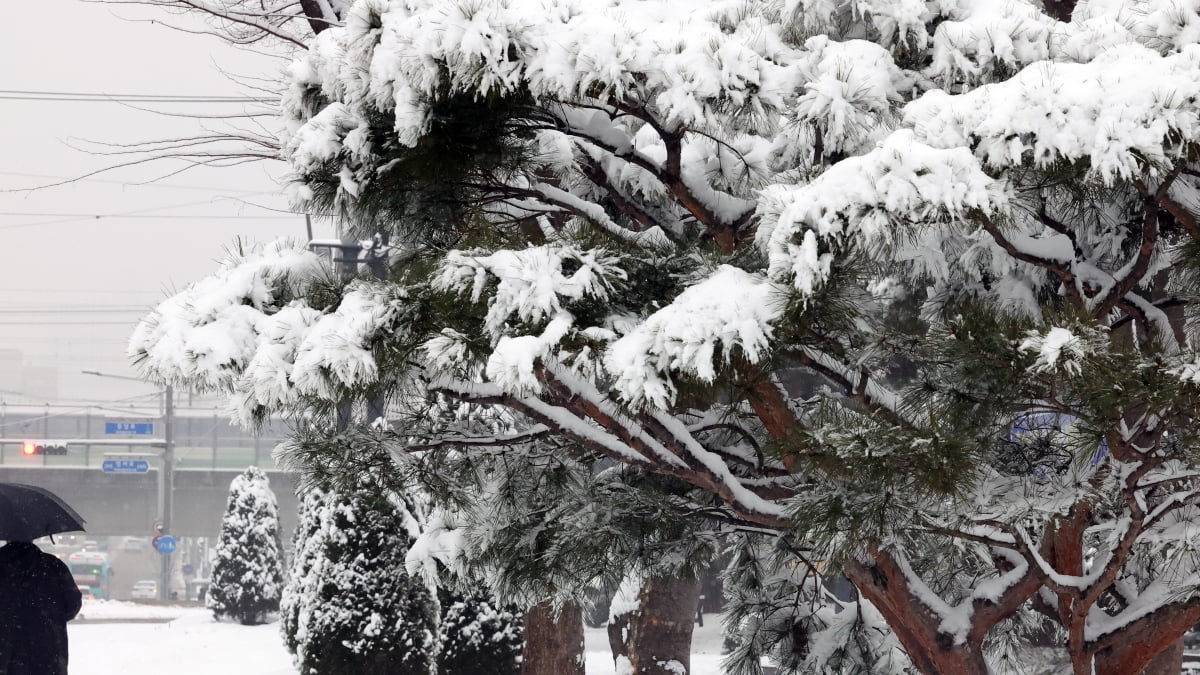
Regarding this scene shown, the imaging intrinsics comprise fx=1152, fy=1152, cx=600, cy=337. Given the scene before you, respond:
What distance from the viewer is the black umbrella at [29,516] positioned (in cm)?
580

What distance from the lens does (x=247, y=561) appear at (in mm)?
19375

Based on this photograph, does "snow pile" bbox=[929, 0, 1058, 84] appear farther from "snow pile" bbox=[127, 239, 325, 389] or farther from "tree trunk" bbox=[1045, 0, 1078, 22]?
"snow pile" bbox=[127, 239, 325, 389]

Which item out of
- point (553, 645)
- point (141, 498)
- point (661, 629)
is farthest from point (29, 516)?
point (141, 498)

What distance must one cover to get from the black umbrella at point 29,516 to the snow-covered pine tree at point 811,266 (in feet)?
9.14

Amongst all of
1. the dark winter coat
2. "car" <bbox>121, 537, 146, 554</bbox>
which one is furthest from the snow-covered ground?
"car" <bbox>121, 537, 146, 554</bbox>

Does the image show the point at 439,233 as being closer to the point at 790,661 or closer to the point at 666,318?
the point at 666,318

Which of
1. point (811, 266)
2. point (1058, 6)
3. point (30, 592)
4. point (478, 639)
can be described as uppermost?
point (1058, 6)

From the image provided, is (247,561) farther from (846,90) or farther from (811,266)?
(811,266)

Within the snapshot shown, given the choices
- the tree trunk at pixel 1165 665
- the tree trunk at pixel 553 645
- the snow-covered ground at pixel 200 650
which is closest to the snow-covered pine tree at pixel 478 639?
the tree trunk at pixel 553 645

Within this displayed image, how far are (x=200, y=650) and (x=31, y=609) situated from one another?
33.1 ft

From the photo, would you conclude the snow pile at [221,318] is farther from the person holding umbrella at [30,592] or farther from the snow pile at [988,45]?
the person holding umbrella at [30,592]

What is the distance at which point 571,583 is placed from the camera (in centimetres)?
467

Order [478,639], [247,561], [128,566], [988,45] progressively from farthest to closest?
1. [128,566]
2. [247,561]
3. [478,639]
4. [988,45]

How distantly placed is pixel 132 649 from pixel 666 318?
1498cm
